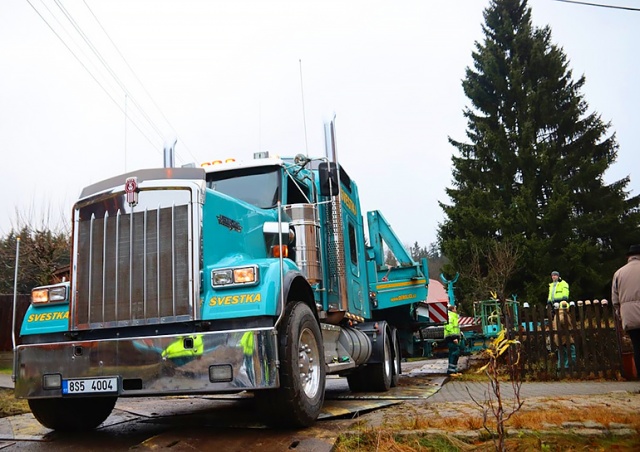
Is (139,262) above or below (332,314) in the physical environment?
above

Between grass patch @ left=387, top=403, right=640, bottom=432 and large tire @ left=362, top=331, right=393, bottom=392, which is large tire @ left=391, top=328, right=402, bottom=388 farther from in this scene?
grass patch @ left=387, top=403, right=640, bottom=432

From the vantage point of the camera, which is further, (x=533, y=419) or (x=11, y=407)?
(x=11, y=407)

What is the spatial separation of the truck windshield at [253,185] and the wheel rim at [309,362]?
1720mm

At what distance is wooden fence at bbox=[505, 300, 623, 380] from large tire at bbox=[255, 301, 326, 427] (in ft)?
19.3

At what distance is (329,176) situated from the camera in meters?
6.52

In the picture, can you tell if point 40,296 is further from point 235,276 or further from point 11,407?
point 11,407

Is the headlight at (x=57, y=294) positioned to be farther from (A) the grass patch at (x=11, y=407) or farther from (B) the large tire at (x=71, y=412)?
(A) the grass patch at (x=11, y=407)

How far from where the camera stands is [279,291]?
486 centimetres

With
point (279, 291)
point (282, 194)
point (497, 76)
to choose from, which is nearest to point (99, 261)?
point (279, 291)

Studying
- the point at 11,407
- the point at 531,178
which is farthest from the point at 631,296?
the point at 531,178

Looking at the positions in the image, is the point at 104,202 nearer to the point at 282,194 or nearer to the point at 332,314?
the point at 282,194

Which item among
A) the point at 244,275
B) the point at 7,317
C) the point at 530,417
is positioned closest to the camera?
the point at 530,417

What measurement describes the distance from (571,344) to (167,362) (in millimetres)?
7878

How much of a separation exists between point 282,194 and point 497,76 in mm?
25408
